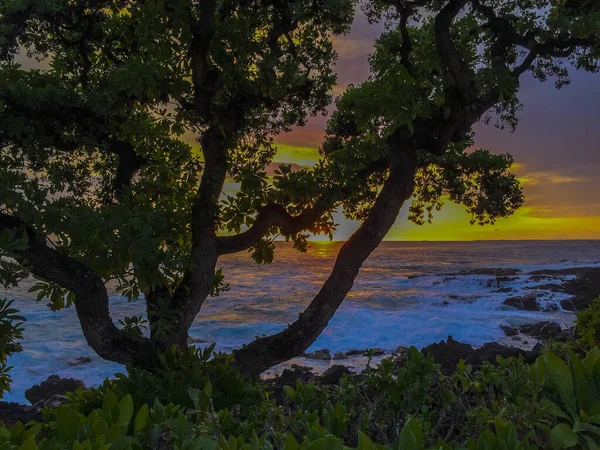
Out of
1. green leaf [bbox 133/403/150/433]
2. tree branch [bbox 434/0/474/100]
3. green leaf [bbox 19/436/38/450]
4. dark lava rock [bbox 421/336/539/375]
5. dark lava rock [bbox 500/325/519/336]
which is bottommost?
dark lava rock [bbox 500/325/519/336]

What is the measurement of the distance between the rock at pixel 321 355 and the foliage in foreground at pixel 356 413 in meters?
14.9

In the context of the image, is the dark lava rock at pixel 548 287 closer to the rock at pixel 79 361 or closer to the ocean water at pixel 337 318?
the ocean water at pixel 337 318

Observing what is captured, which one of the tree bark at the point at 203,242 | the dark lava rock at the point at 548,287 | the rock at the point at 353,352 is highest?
the tree bark at the point at 203,242

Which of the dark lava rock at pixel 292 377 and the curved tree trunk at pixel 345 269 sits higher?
the curved tree trunk at pixel 345 269

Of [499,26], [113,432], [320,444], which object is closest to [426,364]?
[320,444]

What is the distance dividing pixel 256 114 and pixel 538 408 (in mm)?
6087

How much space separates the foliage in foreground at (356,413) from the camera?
6.75 ft

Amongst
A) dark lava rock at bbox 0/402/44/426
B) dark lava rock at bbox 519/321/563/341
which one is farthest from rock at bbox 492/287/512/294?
dark lava rock at bbox 0/402/44/426

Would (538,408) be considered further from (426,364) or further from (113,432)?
(113,432)

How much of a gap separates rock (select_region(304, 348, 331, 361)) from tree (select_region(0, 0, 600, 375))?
1317 centimetres

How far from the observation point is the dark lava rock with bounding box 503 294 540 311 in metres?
29.8

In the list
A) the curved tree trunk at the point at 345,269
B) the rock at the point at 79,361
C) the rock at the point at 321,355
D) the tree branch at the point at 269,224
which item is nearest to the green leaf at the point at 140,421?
the curved tree trunk at the point at 345,269

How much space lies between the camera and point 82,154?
7727 mm

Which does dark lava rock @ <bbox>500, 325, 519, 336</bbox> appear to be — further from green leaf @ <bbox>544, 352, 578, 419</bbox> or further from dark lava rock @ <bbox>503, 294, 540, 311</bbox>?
green leaf @ <bbox>544, 352, 578, 419</bbox>
